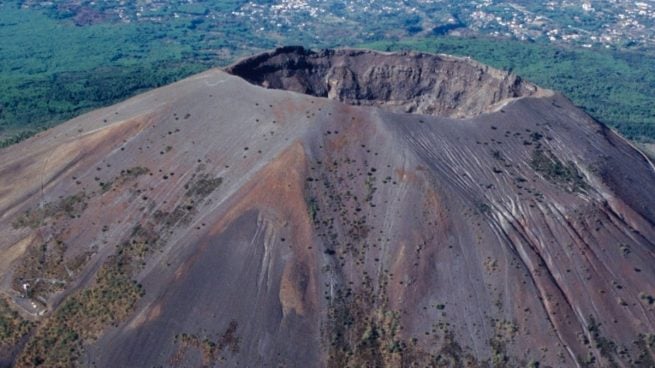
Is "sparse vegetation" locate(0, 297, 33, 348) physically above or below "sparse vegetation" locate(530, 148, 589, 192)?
below

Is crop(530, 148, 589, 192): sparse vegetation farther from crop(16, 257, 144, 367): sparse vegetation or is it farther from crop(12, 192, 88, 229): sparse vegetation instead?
crop(12, 192, 88, 229): sparse vegetation

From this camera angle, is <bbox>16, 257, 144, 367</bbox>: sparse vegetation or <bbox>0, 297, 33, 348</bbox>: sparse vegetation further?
<bbox>0, 297, 33, 348</bbox>: sparse vegetation

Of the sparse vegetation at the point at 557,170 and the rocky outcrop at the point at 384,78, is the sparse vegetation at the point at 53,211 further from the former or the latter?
the sparse vegetation at the point at 557,170

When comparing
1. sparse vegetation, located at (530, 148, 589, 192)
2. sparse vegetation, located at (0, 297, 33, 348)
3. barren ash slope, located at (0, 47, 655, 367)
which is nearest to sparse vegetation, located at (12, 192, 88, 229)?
barren ash slope, located at (0, 47, 655, 367)

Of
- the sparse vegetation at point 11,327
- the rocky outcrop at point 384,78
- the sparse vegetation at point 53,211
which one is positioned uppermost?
the rocky outcrop at point 384,78

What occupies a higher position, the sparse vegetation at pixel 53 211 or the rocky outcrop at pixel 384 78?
the rocky outcrop at pixel 384 78

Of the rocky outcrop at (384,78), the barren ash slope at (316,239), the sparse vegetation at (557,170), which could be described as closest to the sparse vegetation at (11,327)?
the barren ash slope at (316,239)
